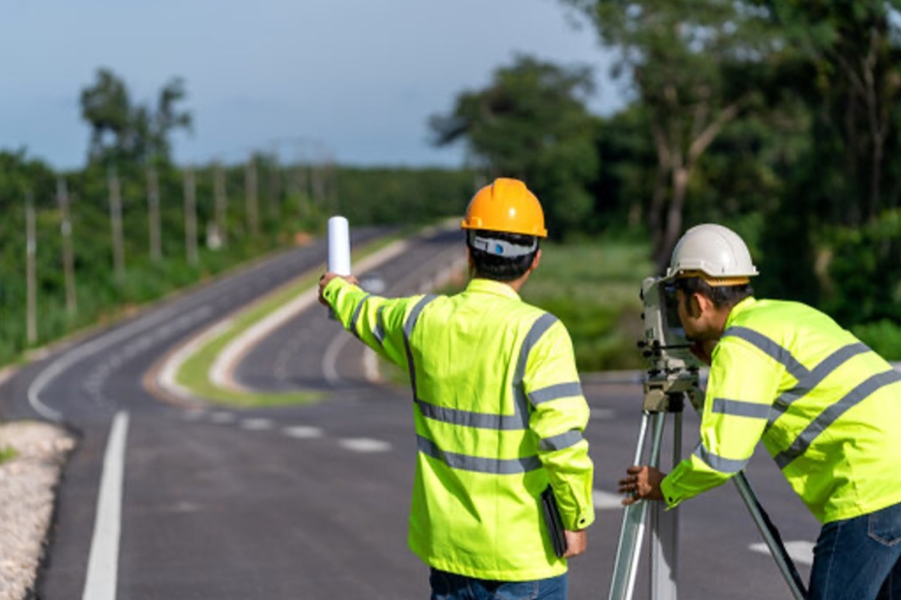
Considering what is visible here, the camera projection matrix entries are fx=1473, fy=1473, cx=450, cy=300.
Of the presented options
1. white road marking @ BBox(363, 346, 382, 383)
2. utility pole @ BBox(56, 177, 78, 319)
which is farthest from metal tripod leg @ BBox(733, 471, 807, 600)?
utility pole @ BBox(56, 177, 78, 319)

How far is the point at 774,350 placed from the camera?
4594mm

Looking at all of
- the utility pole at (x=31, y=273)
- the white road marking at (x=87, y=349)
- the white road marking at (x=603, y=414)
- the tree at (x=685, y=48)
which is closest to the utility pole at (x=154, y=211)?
the utility pole at (x=31, y=273)

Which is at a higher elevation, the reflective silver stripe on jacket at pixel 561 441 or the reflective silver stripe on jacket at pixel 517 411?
the reflective silver stripe on jacket at pixel 517 411

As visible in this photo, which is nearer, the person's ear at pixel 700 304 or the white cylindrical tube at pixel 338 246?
the person's ear at pixel 700 304

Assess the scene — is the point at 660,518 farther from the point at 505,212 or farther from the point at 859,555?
the point at 505,212

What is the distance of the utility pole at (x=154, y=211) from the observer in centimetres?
10912

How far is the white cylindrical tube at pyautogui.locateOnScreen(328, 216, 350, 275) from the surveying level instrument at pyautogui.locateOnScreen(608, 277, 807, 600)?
111 cm

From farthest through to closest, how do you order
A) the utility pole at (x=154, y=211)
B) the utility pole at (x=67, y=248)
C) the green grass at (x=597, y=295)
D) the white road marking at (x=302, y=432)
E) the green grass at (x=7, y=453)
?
the utility pole at (x=154, y=211), the utility pole at (x=67, y=248), the green grass at (x=597, y=295), the white road marking at (x=302, y=432), the green grass at (x=7, y=453)

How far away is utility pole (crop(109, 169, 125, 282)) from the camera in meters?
102

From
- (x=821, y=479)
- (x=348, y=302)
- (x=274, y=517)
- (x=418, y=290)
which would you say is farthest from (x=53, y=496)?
(x=418, y=290)

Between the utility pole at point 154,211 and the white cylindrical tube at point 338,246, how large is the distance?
101m

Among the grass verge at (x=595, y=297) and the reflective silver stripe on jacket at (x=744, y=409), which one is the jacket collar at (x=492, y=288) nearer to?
the reflective silver stripe on jacket at (x=744, y=409)

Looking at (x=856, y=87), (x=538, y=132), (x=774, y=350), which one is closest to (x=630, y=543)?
(x=774, y=350)

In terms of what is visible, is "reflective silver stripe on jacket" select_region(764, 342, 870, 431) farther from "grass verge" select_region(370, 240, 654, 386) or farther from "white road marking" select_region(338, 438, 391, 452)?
"grass verge" select_region(370, 240, 654, 386)
